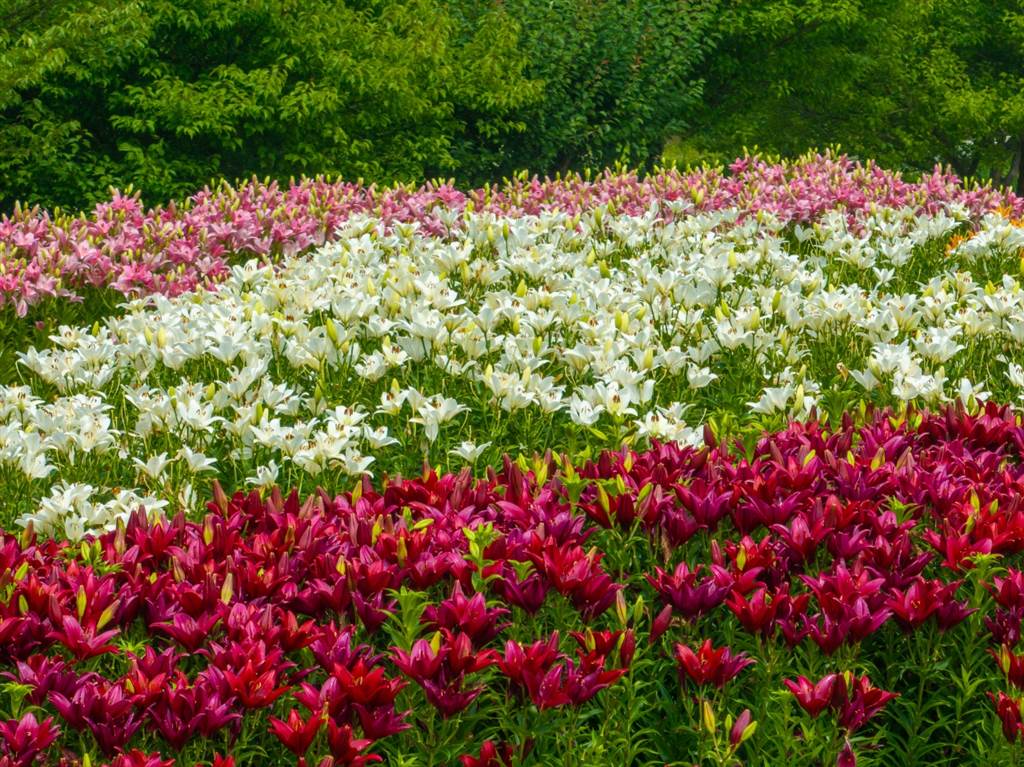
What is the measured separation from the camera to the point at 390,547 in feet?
12.4

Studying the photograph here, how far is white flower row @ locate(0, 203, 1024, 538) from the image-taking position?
5.11 metres

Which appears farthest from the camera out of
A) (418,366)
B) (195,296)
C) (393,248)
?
(393,248)

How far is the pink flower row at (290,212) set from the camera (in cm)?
945

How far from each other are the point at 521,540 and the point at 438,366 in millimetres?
2599

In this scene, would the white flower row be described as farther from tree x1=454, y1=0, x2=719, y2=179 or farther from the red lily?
tree x1=454, y1=0, x2=719, y2=179

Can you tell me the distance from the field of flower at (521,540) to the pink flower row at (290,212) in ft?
7.25

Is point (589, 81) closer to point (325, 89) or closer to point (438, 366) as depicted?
point (325, 89)

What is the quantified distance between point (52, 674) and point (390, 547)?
1028 mm

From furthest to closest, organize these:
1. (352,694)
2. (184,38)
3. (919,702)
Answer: (184,38) → (919,702) → (352,694)

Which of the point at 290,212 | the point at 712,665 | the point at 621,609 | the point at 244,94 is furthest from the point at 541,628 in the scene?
the point at 244,94

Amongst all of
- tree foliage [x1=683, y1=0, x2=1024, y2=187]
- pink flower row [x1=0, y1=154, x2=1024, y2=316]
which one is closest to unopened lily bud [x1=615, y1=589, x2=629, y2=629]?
pink flower row [x1=0, y1=154, x2=1024, y2=316]

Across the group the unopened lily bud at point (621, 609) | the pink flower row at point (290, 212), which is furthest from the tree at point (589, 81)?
the unopened lily bud at point (621, 609)

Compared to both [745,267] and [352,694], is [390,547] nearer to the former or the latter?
[352,694]

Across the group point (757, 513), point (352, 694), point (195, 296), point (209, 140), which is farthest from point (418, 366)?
point (209, 140)
